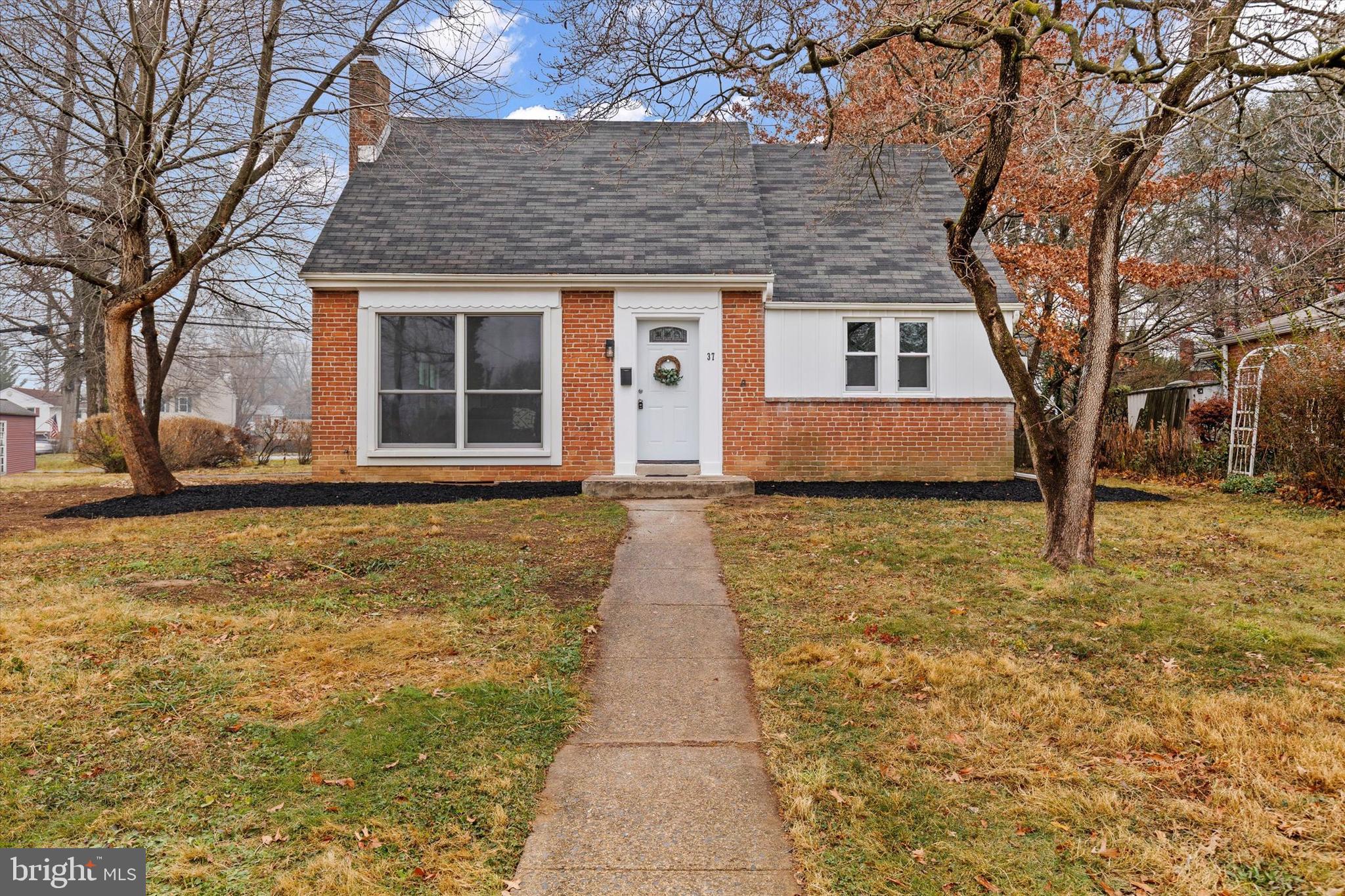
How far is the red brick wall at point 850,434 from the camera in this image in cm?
1203

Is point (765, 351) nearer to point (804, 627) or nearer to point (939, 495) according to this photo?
point (939, 495)

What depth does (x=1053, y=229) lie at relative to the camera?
21531mm

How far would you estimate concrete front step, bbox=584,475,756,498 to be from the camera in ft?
34.2

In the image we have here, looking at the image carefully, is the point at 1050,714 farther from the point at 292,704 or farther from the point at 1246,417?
the point at 1246,417

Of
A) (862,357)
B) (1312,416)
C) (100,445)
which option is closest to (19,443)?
(100,445)

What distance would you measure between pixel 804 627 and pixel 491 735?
7.51 ft

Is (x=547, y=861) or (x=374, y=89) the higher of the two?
(x=374, y=89)

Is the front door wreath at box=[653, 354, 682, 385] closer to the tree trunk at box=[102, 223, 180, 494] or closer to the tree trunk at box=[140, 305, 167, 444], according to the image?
the tree trunk at box=[102, 223, 180, 494]

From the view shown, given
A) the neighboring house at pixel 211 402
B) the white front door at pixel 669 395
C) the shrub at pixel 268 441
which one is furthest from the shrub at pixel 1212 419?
the neighboring house at pixel 211 402

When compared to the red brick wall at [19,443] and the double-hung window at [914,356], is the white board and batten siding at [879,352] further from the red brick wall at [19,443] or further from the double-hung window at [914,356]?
the red brick wall at [19,443]

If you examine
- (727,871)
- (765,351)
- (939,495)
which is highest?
(765,351)

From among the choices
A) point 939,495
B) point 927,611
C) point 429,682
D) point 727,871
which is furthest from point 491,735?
point 939,495

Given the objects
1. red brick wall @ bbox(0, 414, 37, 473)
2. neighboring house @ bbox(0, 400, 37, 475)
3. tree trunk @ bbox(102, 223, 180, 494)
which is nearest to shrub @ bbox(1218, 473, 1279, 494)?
tree trunk @ bbox(102, 223, 180, 494)

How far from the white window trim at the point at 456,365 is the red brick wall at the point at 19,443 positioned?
1549cm
